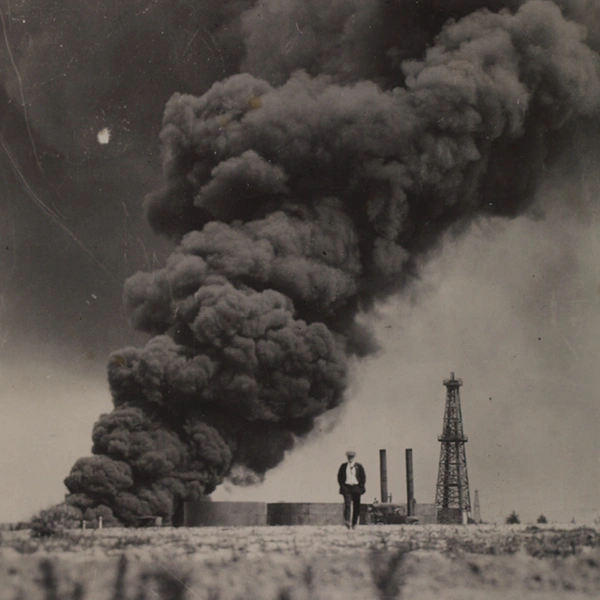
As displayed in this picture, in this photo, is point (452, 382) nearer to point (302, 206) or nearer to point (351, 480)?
point (302, 206)

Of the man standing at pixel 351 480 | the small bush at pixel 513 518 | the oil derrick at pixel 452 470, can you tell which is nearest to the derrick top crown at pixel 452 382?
the oil derrick at pixel 452 470

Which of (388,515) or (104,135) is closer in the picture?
(104,135)

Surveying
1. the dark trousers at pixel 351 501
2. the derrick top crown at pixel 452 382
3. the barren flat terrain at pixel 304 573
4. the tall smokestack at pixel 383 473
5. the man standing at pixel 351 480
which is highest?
the derrick top crown at pixel 452 382

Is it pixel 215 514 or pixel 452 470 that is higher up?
pixel 452 470

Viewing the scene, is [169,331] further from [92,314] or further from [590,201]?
[590,201]

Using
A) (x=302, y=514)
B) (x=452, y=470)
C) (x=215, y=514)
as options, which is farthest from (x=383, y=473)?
(x=215, y=514)

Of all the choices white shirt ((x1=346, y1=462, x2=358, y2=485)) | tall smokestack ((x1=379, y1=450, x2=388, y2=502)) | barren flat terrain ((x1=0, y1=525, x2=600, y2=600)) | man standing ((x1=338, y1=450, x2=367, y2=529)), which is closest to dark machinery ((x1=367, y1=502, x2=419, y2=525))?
tall smokestack ((x1=379, y1=450, x2=388, y2=502))

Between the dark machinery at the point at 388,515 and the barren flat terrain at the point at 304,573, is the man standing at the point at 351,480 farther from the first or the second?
the dark machinery at the point at 388,515
